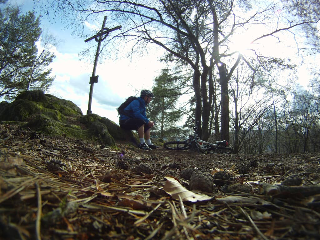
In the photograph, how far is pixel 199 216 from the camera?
3.00 ft

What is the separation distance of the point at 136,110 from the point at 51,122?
3.16 meters

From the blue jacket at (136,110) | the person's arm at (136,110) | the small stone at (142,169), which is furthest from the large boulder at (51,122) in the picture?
the small stone at (142,169)

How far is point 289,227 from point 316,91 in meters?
20.5

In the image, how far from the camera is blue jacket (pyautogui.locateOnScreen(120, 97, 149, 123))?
659 centimetres

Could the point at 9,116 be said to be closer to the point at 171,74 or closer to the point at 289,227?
the point at 289,227

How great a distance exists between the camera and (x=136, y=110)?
662 cm

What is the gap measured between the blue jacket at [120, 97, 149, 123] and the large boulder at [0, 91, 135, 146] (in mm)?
679

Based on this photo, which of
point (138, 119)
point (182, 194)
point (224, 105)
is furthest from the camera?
point (224, 105)

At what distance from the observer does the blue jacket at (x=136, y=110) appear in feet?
21.6

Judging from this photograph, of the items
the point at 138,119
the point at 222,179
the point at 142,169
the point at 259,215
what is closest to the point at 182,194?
the point at 259,215

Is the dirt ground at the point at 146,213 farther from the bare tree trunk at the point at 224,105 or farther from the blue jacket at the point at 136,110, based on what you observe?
the bare tree trunk at the point at 224,105

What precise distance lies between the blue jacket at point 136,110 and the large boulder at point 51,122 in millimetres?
679

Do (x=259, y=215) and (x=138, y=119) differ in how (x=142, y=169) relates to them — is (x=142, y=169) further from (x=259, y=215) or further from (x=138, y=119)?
(x=138, y=119)

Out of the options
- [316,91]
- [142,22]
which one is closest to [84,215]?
[142,22]
